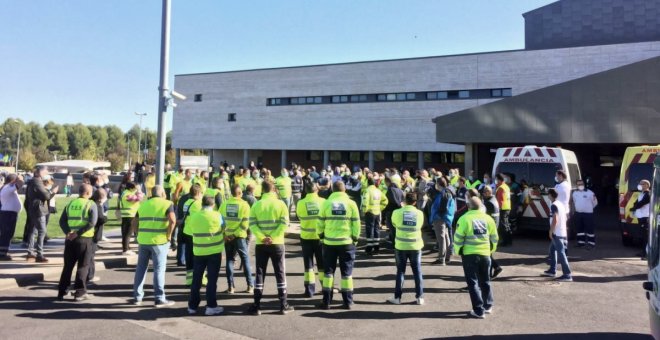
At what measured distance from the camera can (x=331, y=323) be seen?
609cm

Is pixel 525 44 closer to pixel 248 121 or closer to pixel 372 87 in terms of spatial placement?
pixel 372 87

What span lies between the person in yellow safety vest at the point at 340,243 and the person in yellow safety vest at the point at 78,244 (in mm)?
3916

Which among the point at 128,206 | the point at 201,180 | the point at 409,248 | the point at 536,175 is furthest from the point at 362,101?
the point at 409,248

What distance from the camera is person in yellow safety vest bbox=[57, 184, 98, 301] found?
7.10 m

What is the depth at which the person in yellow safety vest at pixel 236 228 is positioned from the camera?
7348mm

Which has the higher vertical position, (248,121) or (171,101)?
(248,121)

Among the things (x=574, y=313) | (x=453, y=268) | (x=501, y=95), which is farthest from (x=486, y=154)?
(x=574, y=313)

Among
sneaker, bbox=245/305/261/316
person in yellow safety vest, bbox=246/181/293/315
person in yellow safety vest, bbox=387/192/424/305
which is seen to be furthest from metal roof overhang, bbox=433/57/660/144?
sneaker, bbox=245/305/261/316

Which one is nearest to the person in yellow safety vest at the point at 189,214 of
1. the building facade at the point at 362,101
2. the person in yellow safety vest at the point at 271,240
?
the person in yellow safety vest at the point at 271,240

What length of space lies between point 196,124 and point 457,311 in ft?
144

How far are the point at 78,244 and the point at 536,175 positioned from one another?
467 inches

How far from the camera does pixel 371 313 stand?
6.52m

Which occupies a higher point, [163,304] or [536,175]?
[536,175]

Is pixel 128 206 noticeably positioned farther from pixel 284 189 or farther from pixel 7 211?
pixel 284 189
